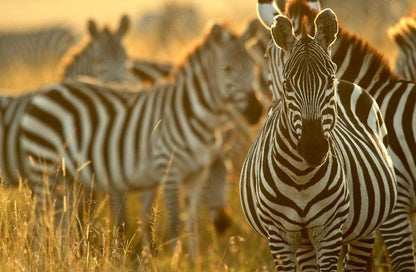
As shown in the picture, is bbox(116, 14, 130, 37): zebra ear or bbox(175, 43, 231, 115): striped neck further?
bbox(116, 14, 130, 37): zebra ear

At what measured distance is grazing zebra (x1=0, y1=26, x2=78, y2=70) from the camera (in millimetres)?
27277

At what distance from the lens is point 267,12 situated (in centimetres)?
508

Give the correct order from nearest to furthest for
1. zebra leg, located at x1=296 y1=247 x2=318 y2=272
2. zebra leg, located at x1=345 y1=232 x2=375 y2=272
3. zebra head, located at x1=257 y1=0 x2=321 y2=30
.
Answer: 1. zebra leg, located at x1=296 y1=247 x2=318 y2=272
2. zebra leg, located at x1=345 y1=232 x2=375 y2=272
3. zebra head, located at x1=257 y1=0 x2=321 y2=30

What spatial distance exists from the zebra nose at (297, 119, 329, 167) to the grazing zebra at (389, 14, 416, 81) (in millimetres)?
2998

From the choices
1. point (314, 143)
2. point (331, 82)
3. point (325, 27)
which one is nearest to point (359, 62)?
point (325, 27)

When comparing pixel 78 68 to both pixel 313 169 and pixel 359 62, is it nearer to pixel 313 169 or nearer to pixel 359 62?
pixel 359 62

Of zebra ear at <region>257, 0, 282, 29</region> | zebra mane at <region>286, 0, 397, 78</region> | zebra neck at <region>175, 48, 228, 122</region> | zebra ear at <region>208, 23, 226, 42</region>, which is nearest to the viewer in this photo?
zebra mane at <region>286, 0, 397, 78</region>

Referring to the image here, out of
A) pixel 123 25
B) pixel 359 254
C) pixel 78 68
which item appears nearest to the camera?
pixel 359 254

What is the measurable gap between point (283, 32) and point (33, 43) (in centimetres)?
2744

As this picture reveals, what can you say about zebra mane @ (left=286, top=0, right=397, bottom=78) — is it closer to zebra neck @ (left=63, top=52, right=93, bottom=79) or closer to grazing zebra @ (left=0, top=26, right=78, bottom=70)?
zebra neck @ (left=63, top=52, right=93, bottom=79)

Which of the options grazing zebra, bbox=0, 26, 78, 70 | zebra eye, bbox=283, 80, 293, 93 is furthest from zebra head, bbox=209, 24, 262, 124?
grazing zebra, bbox=0, 26, 78, 70

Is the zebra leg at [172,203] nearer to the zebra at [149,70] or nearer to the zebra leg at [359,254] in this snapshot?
the zebra at [149,70]

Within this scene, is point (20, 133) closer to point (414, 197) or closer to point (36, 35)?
point (414, 197)

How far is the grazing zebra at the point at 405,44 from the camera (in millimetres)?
6273
